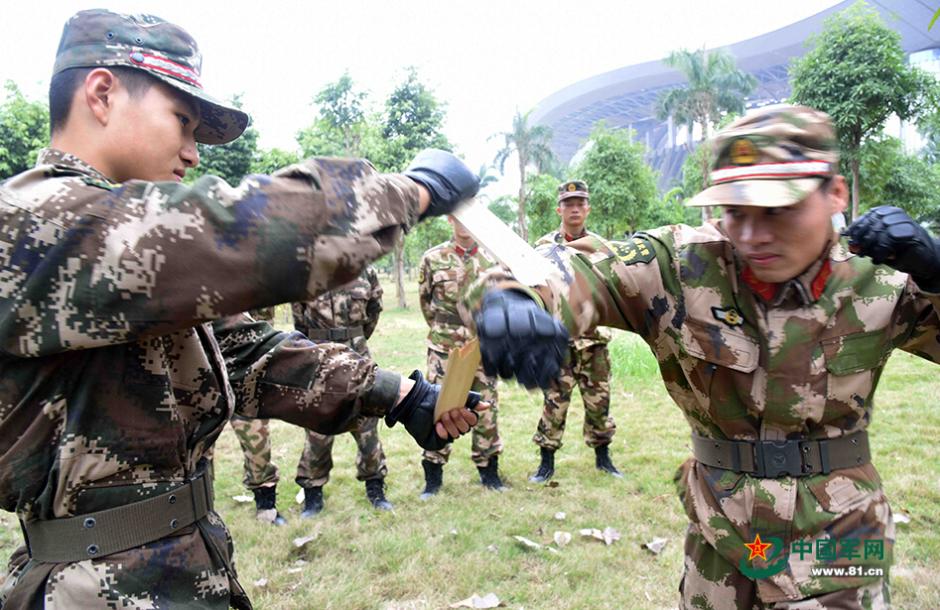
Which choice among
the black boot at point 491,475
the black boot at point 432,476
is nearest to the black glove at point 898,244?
the black boot at point 491,475

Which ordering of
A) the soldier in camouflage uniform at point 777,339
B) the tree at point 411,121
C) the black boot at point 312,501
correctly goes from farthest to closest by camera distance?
the tree at point 411,121 < the black boot at point 312,501 < the soldier in camouflage uniform at point 777,339

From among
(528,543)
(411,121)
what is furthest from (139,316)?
(411,121)

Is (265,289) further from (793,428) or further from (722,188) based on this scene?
(793,428)

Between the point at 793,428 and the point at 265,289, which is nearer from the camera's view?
the point at 265,289

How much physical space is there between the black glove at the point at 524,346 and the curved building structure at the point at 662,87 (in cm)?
4925

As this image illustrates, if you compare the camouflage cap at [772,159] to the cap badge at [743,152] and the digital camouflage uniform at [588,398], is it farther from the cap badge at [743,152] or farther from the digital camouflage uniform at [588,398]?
the digital camouflage uniform at [588,398]

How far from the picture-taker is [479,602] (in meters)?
3.48

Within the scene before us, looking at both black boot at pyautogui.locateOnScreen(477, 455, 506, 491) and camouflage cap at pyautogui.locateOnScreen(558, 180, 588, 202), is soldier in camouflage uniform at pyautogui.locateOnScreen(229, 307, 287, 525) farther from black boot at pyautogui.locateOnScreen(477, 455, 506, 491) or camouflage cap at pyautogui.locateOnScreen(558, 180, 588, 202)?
camouflage cap at pyautogui.locateOnScreen(558, 180, 588, 202)

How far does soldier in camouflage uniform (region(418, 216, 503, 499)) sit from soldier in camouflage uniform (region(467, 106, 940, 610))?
3156 millimetres

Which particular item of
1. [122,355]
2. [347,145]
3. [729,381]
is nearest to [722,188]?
[729,381]

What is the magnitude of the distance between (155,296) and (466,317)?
2.70ft

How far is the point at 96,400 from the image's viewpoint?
4.68 ft

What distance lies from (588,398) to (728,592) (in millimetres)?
3480

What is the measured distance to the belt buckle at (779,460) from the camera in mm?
2076
